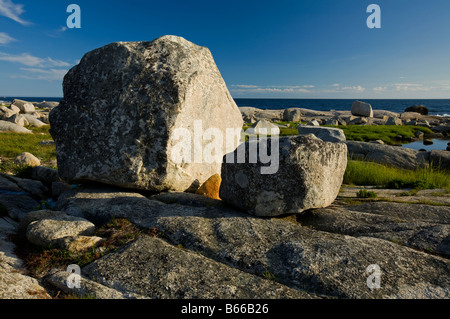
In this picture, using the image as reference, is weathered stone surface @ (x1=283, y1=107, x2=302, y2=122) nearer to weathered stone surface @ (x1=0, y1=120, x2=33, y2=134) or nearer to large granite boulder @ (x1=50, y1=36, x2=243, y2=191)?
weathered stone surface @ (x1=0, y1=120, x2=33, y2=134)

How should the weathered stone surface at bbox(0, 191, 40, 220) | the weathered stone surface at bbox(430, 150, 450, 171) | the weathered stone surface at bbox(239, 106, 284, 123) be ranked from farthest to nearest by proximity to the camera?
1. the weathered stone surface at bbox(239, 106, 284, 123)
2. the weathered stone surface at bbox(430, 150, 450, 171)
3. the weathered stone surface at bbox(0, 191, 40, 220)

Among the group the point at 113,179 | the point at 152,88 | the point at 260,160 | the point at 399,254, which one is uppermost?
the point at 152,88

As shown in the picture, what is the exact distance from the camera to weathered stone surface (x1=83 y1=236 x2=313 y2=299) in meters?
4.14

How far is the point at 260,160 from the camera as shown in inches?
252

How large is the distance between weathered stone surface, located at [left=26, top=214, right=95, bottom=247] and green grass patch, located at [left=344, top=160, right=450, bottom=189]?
36.3 feet

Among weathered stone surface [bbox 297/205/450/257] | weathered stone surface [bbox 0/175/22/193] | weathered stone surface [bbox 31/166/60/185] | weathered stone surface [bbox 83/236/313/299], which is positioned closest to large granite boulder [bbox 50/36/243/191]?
weathered stone surface [bbox 0/175/22/193]

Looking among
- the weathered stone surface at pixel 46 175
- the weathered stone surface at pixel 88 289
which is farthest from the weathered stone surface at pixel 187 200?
the weathered stone surface at pixel 46 175

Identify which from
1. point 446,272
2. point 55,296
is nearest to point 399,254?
point 446,272

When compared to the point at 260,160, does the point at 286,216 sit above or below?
below

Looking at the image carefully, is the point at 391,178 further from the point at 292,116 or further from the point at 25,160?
the point at 292,116

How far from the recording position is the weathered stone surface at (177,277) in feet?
13.6
